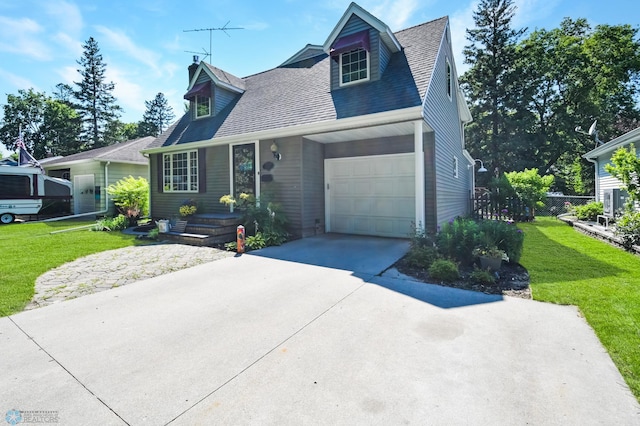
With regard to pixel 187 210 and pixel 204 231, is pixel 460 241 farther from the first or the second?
pixel 187 210

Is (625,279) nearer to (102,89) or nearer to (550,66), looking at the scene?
(550,66)

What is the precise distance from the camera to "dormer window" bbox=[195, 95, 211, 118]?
11328mm

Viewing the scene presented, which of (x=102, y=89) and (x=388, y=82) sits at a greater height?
(x=102, y=89)

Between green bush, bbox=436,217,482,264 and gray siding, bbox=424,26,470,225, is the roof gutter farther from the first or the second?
green bush, bbox=436,217,482,264

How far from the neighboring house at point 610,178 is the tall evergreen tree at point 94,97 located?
4033 cm

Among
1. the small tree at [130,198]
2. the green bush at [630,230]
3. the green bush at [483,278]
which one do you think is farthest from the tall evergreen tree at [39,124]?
the green bush at [630,230]

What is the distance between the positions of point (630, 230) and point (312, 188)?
24.8 feet

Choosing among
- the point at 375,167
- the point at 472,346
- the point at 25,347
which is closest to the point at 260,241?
the point at 375,167

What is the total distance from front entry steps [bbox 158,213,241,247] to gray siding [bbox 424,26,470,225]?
18.1ft

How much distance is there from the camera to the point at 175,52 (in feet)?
38.7

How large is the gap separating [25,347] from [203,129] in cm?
907

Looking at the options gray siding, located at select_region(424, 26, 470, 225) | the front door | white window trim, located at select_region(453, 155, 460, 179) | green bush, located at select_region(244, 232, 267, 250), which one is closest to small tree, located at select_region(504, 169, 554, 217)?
gray siding, located at select_region(424, 26, 470, 225)

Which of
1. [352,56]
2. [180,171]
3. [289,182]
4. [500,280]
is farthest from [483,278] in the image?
[180,171]

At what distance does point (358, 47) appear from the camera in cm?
805
